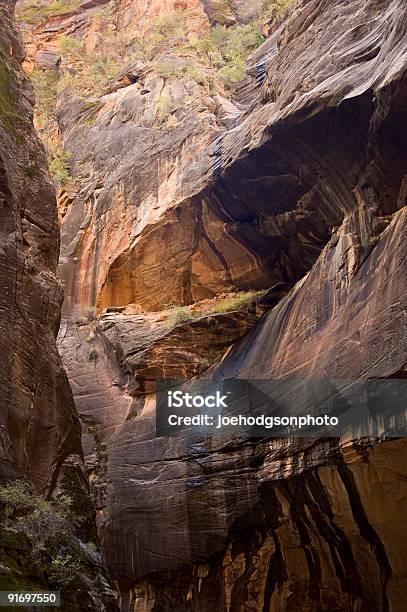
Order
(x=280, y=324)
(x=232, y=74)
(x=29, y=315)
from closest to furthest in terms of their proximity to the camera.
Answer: (x=29, y=315) → (x=280, y=324) → (x=232, y=74)

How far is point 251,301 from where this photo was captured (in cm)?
2062

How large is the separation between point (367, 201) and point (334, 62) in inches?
131

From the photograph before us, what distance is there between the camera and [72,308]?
23.3m

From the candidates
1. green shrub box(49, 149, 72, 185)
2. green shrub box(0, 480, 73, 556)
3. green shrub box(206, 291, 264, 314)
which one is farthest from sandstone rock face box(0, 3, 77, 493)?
green shrub box(49, 149, 72, 185)

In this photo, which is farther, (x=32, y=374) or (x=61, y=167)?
(x=61, y=167)

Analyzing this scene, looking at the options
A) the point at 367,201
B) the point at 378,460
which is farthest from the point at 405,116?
the point at 378,460

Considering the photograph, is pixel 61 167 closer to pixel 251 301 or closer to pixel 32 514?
pixel 251 301
